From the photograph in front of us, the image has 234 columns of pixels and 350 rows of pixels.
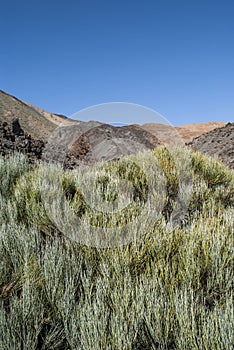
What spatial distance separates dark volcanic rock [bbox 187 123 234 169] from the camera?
12.6 m

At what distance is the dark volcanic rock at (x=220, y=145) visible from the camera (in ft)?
41.2

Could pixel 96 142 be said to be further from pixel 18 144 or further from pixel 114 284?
pixel 114 284

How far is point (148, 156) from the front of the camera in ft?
22.9

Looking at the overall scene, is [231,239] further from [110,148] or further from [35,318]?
[110,148]

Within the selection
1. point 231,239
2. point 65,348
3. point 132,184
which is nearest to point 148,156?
point 132,184

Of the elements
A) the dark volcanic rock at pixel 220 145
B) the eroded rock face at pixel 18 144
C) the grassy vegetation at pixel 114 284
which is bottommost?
the grassy vegetation at pixel 114 284

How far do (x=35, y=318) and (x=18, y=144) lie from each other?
879 centimetres

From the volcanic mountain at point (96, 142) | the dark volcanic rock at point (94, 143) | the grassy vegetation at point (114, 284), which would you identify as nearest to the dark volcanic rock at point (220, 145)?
the volcanic mountain at point (96, 142)

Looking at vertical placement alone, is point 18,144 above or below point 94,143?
below

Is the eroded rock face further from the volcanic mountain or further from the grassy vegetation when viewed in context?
the grassy vegetation

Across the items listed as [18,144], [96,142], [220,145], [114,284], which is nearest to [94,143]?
[96,142]

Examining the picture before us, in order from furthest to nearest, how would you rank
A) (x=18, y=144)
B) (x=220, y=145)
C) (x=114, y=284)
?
(x=220, y=145)
(x=18, y=144)
(x=114, y=284)

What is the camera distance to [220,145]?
562 inches

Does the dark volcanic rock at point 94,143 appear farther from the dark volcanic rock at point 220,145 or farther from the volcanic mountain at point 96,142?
the dark volcanic rock at point 220,145
